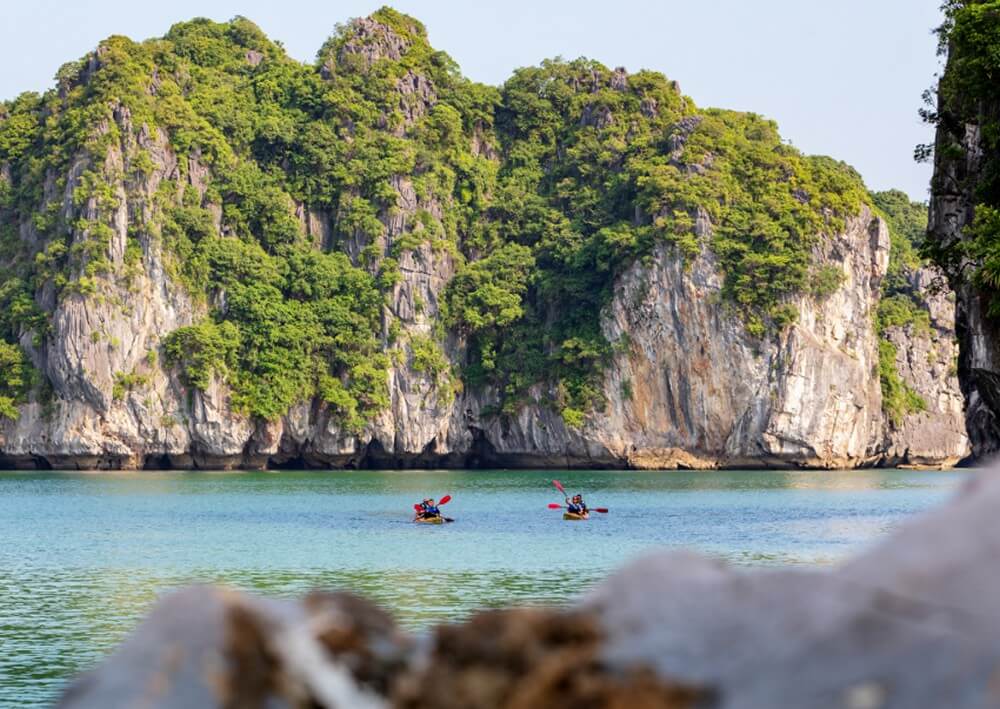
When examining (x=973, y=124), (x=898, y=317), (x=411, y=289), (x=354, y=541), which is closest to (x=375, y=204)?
(x=411, y=289)

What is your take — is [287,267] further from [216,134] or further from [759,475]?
[759,475]

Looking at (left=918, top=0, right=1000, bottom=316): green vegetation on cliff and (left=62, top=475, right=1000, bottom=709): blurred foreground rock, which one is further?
(left=918, top=0, right=1000, bottom=316): green vegetation on cliff

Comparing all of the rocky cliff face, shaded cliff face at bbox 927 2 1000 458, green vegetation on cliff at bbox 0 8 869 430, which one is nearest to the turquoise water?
the rocky cliff face

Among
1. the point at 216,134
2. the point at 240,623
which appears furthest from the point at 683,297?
the point at 240,623

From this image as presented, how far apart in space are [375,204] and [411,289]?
6068 mm

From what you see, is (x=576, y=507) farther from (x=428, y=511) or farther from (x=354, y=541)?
(x=354, y=541)

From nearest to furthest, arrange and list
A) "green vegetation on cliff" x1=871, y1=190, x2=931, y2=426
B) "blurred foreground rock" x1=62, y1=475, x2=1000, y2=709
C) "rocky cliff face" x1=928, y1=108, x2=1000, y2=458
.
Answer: "blurred foreground rock" x1=62, y1=475, x2=1000, y2=709 < "rocky cliff face" x1=928, y1=108, x2=1000, y2=458 < "green vegetation on cliff" x1=871, y1=190, x2=931, y2=426

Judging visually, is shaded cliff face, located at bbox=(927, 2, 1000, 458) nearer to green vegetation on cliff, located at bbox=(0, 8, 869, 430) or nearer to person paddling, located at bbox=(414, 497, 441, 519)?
person paddling, located at bbox=(414, 497, 441, 519)

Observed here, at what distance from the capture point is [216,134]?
73.6 metres

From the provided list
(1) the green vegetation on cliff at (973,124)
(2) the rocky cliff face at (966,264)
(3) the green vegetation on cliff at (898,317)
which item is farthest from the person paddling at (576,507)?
(3) the green vegetation on cliff at (898,317)

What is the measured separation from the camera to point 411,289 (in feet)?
235

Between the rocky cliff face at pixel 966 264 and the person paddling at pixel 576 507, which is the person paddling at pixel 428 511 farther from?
the rocky cliff face at pixel 966 264

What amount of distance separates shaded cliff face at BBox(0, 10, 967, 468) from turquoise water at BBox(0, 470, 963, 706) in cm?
1291

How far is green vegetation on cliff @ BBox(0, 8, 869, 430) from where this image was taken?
6619cm
